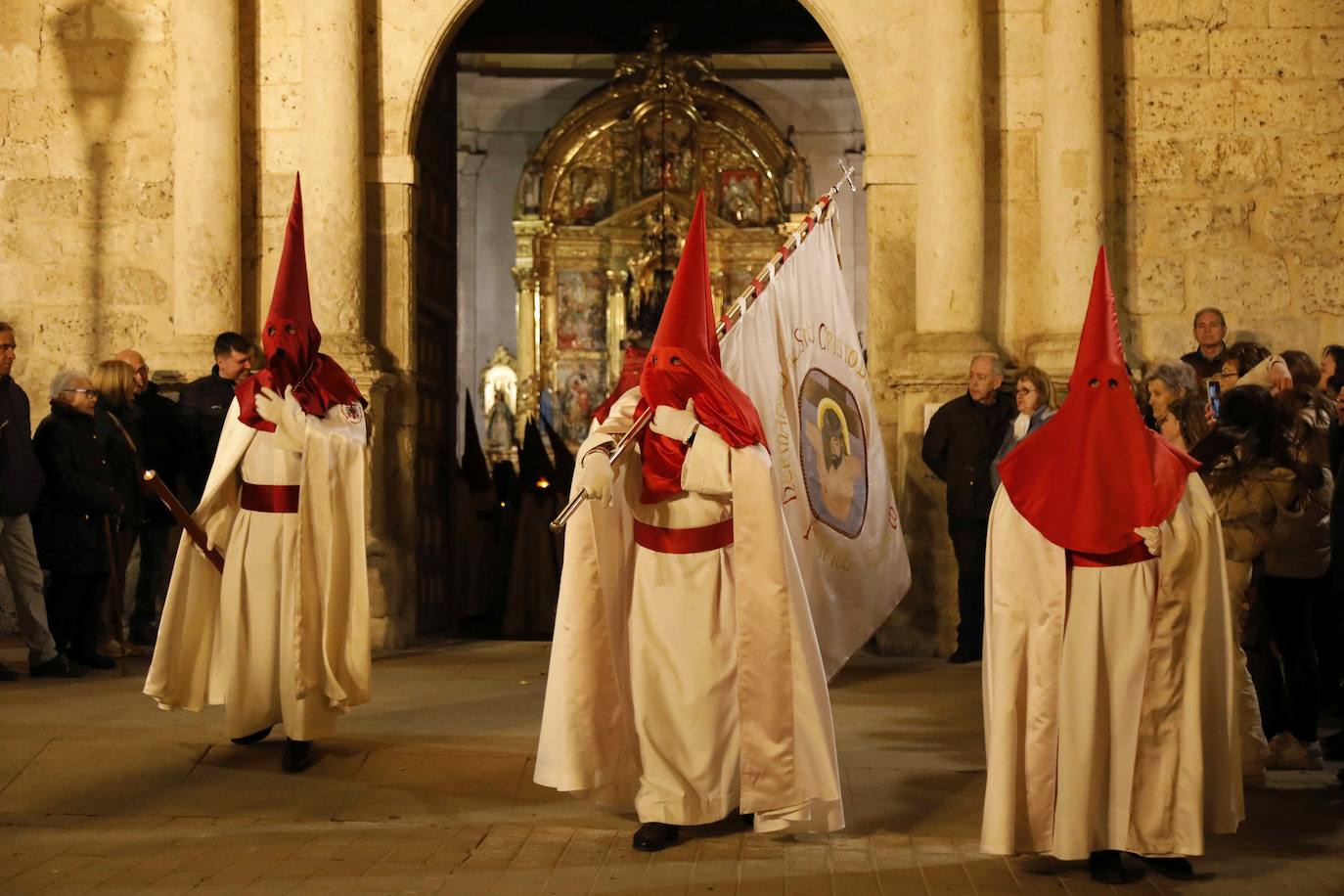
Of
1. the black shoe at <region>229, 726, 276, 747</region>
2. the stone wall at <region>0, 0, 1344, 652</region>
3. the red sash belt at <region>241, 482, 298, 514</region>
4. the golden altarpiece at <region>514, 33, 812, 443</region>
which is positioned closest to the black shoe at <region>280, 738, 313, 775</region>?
the black shoe at <region>229, 726, 276, 747</region>

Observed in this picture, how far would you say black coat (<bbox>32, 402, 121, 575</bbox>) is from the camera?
7.84 m

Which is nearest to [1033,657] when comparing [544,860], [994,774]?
[994,774]

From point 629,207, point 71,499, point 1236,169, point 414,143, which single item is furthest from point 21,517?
point 629,207

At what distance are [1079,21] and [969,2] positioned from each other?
0.63 m

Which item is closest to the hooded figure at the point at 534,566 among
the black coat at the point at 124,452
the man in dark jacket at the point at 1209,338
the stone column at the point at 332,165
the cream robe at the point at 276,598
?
the stone column at the point at 332,165

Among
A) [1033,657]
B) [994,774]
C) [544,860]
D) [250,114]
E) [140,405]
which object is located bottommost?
[544,860]

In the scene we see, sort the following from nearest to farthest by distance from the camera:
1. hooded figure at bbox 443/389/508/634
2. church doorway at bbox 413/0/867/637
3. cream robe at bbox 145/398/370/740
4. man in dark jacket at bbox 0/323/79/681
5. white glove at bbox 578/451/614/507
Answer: white glove at bbox 578/451/614/507
cream robe at bbox 145/398/370/740
man in dark jacket at bbox 0/323/79/681
hooded figure at bbox 443/389/508/634
church doorway at bbox 413/0/867/637

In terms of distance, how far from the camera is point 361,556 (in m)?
6.27

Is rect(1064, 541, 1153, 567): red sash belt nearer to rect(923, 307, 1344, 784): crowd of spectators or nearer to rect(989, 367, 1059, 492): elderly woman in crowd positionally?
rect(923, 307, 1344, 784): crowd of spectators

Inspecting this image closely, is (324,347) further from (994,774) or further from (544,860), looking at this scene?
(994,774)

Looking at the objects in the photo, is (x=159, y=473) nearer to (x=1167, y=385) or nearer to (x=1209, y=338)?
(x=1167, y=385)

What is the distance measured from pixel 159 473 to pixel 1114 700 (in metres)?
5.74

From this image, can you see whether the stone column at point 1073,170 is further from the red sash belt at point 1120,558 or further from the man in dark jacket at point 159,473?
the man in dark jacket at point 159,473

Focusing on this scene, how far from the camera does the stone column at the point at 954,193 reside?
9.07 metres
